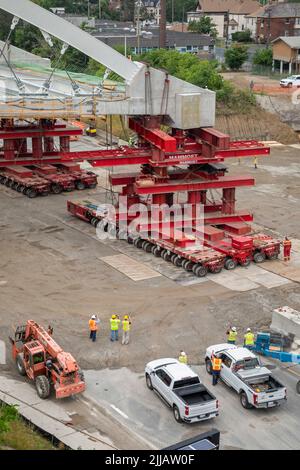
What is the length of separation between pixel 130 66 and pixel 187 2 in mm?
138492

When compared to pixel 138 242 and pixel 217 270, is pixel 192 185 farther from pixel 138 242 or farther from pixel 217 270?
pixel 217 270

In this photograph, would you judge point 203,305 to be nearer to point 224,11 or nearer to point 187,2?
point 224,11

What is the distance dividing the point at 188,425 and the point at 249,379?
8.17 feet

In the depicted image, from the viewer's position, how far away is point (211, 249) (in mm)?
33750

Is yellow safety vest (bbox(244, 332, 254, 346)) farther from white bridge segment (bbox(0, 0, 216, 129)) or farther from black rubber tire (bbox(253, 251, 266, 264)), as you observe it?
white bridge segment (bbox(0, 0, 216, 129))

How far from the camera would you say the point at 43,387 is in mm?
22203

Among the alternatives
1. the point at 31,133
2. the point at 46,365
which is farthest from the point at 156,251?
the point at 31,133

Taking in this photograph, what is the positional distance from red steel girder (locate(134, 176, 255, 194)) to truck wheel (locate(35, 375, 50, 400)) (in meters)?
14.7

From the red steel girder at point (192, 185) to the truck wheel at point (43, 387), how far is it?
14673mm

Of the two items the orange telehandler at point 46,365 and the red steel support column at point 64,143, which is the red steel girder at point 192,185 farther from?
the red steel support column at point 64,143

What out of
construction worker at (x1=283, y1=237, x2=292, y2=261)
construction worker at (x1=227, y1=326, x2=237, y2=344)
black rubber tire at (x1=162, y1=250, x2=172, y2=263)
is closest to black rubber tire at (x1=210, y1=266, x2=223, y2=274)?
black rubber tire at (x1=162, y1=250, x2=172, y2=263)

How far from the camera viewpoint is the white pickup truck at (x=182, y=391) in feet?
68.3

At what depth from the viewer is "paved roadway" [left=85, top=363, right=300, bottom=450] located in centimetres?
2052
